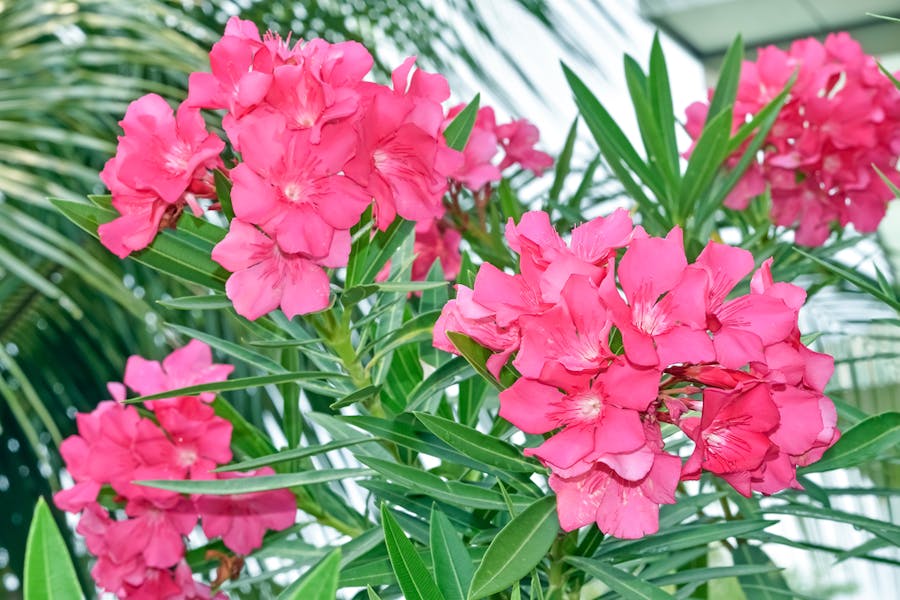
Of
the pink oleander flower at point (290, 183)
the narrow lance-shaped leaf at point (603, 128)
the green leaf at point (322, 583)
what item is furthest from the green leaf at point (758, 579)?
the green leaf at point (322, 583)

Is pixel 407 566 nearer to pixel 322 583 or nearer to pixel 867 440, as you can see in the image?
pixel 322 583

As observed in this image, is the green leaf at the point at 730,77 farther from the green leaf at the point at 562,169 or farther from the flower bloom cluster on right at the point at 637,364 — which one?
the flower bloom cluster on right at the point at 637,364

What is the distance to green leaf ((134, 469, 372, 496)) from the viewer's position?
0.68 meters

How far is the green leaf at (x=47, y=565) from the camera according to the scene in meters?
0.35

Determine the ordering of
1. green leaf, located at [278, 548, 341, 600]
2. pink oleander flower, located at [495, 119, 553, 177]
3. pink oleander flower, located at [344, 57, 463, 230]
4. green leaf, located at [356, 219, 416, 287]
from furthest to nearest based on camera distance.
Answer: pink oleander flower, located at [495, 119, 553, 177], green leaf, located at [356, 219, 416, 287], pink oleander flower, located at [344, 57, 463, 230], green leaf, located at [278, 548, 341, 600]

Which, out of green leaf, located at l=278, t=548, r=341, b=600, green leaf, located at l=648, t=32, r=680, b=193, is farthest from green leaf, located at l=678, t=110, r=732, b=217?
green leaf, located at l=278, t=548, r=341, b=600

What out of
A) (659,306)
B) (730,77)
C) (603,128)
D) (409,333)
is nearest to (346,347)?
(409,333)

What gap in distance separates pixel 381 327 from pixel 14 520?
0.87 m

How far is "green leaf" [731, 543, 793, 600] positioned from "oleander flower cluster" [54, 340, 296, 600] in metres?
0.37

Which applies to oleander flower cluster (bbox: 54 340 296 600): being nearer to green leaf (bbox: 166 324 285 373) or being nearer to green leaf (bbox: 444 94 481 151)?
green leaf (bbox: 166 324 285 373)

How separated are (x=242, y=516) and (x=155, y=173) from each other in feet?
0.94

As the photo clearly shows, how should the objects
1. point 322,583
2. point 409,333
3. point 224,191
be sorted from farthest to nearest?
point 409,333
point 224,191
point 322,583

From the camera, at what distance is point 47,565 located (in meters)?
0.36

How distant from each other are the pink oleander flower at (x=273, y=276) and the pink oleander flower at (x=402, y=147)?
37 millimetres
